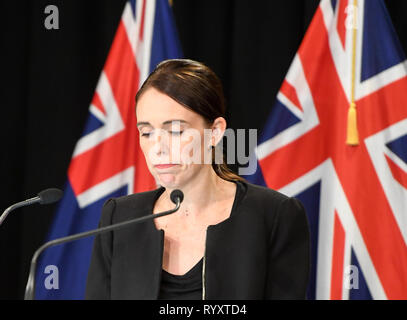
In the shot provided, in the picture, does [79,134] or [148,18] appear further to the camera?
[79,134]

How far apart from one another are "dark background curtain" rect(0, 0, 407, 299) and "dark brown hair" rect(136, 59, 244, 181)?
1193 millimetres

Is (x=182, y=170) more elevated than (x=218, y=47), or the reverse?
(x=218, y=47)

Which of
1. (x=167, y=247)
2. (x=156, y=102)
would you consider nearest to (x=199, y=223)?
(x=167, y=247)

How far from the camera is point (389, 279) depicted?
2.44m

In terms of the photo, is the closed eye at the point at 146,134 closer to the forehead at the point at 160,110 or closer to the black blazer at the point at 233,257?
the forehead at the point at 160,110

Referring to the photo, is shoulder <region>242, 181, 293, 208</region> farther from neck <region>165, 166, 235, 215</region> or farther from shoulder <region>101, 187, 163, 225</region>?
shoulder <region>101, 187, 163, 225</region>

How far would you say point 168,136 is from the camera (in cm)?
149

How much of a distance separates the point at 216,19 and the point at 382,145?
3.12 ft

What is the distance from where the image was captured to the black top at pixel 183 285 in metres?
1.56

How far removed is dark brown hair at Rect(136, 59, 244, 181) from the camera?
5.02 feet

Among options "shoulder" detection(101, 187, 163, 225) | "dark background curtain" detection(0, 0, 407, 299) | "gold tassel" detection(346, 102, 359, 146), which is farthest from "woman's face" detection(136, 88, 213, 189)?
"dark background curtain" detection(0, 0, 407, 299)

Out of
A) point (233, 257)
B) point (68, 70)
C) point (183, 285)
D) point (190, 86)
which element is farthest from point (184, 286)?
point (68, 70)
